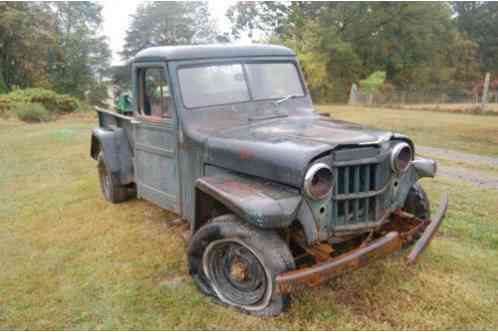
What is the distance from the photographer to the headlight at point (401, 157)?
2974mm

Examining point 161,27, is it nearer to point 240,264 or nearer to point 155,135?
point 155,135

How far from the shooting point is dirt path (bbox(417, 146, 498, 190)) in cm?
620

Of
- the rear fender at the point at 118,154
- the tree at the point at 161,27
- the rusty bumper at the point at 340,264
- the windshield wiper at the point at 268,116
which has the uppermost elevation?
the tree at the point at 161,27

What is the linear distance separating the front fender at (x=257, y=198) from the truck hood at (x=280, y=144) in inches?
2.9

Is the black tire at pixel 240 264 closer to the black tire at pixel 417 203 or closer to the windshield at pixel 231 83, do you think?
the windshield at pixel 231 83

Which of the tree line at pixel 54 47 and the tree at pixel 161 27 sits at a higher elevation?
the tree at pixel 161 27

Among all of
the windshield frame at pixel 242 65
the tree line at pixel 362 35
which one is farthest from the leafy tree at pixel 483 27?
the windshield frame at pixel 242 65

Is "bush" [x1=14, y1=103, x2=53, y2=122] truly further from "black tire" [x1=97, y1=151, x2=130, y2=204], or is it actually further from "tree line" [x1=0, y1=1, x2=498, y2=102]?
"black tire" [x1=97, y1=151, x2=130, y2=204]

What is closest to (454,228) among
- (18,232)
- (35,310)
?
(35,310)

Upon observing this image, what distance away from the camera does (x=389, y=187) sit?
3.05 meters

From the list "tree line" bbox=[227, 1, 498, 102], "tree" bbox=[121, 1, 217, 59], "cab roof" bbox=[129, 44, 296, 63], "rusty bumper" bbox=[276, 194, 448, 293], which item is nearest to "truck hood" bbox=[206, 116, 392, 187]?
"rusty bumper" bbox=[276, 194, 448, 293]

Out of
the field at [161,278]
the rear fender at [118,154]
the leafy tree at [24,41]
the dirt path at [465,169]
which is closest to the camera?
the field at [161,278]

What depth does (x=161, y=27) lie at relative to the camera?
39.9 metres

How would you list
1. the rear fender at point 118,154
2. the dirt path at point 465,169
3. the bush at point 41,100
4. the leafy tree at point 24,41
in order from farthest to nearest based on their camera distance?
the leafy tree at point 24,41
the bush at point 41,100
the dirt path at point 465,169
the rear fender at point 118,154
